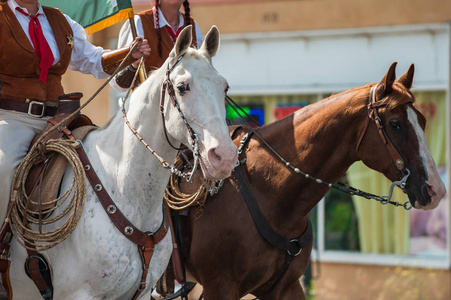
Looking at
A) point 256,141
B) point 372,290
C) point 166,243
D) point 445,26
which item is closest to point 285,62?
point 445,26

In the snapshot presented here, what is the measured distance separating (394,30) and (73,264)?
21.8ft

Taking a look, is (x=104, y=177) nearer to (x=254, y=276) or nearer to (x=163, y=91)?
(x=163, y=91)

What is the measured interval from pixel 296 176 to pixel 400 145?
0.70 m

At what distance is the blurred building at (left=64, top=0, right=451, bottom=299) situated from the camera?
29.6 ft

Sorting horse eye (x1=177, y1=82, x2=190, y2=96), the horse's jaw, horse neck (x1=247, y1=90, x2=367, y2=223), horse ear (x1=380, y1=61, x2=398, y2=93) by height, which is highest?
horse eye (x1=177, y1=82, x2=190, y2=96)

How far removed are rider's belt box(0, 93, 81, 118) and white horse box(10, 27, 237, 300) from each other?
493 millimetres

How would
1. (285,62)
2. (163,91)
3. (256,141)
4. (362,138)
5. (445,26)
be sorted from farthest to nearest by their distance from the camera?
(285,62)
(445,26)
(256,141)
(362,138)
(163,91)

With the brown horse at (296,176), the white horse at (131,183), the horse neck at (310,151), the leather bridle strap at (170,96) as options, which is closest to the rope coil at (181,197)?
the brown horse at (296,176)

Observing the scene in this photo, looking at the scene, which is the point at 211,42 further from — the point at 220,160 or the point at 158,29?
the point at 158,29

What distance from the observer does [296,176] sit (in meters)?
4.52

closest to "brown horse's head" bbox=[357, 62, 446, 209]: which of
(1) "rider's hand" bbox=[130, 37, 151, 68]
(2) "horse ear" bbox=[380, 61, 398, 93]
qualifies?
(2) "horse ear" bbox=[380, 61, 398, 93]

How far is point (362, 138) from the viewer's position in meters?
4.32

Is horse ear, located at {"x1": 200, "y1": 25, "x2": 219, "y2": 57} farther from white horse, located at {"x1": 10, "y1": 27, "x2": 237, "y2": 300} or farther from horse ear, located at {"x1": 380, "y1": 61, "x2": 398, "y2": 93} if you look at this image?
horse ear, located at {"x1": 380, "y1": 61, "x2": 398, "y2": 93}

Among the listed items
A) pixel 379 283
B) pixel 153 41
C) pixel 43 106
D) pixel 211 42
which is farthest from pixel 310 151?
pixel 379 283
